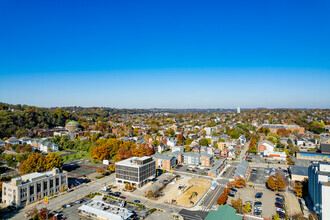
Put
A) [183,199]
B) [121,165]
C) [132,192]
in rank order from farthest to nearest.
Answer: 1. [121,165]
2. [132,192]
3. [183,199]

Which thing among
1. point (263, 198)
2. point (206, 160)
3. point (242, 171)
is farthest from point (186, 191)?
point (206, 160)

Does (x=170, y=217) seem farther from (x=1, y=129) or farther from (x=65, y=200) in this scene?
(x=1, y=129)

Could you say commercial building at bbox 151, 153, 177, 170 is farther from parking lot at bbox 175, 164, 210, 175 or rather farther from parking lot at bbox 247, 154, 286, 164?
parking lot at bbox 247, 154, 286, 164

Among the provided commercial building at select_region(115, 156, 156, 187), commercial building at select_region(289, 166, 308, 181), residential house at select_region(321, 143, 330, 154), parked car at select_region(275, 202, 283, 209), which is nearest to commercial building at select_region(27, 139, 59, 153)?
commercial building at select_region(115, 156, 156, 187)

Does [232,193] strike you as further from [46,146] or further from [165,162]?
[46,146]

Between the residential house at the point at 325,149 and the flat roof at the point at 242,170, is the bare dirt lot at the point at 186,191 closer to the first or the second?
the flat roof at the point at 242,170

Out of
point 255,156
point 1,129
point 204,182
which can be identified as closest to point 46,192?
point 204,182

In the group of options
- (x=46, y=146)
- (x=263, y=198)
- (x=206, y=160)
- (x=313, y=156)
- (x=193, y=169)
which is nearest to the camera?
(x=263, y=198)
